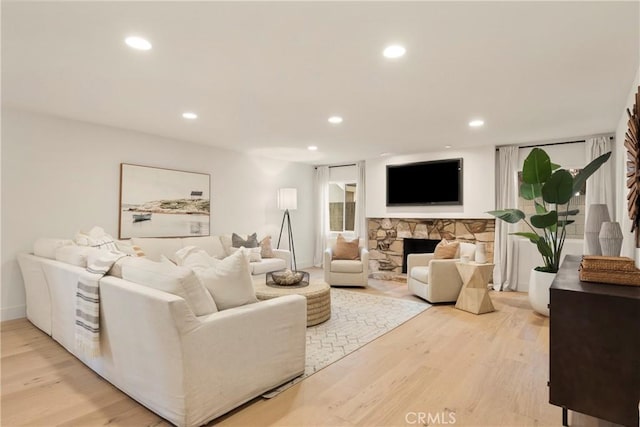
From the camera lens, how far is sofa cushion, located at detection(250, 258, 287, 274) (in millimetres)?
5320

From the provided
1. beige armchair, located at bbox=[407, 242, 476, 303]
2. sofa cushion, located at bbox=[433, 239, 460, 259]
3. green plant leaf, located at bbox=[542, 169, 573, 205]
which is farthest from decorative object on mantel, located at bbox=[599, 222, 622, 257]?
sofa cushion, located at bbox=[433, 239, 460, 259]

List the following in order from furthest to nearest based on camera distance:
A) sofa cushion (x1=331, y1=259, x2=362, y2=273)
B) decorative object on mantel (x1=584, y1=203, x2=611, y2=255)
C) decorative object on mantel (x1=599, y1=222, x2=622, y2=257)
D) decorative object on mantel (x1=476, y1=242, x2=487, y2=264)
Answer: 1. sofa cushion (x1=331, y1=259, x2=362, y2=273)
2. decorative object on mantel (x1=476, y1=242, x2=487, y2=264)
3. decorative object on mantel (x1=584, y1=203, x2=611, y2=255)
4. decorative object on mantel (x1=599, y1=222, x2=622, y2=257)

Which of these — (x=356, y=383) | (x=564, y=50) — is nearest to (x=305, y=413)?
(x=356, y=383)

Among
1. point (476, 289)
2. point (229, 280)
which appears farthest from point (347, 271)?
point (229, 280)

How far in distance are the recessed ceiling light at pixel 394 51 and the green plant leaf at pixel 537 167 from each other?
2.31 m

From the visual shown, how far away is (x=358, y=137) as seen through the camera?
511 centimetres

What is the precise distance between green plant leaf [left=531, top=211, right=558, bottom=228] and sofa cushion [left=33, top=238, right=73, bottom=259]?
5.02 metres

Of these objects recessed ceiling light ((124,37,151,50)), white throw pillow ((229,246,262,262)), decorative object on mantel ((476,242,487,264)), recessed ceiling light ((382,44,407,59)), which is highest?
recessed ceiling light ((382,44,407,59))

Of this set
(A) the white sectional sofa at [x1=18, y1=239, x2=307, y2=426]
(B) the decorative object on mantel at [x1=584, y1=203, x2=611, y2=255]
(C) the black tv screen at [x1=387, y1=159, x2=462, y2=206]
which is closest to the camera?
(A) the white sectional sofa at [x1=18, y1=239, x2=307, y2=426]

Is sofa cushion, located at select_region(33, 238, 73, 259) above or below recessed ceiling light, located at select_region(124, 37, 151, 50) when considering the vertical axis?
below

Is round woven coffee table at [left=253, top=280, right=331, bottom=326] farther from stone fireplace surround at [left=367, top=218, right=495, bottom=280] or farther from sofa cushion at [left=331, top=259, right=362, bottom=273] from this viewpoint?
stone fireplace surround at [left=367, top=218, right=495, bottom=280]

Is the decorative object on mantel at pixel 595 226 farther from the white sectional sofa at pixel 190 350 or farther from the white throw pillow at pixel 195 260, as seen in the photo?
the white throw pillow at pixel 195 260

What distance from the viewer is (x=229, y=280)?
2.24 m

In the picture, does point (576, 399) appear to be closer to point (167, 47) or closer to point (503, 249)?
point (167, 47)
